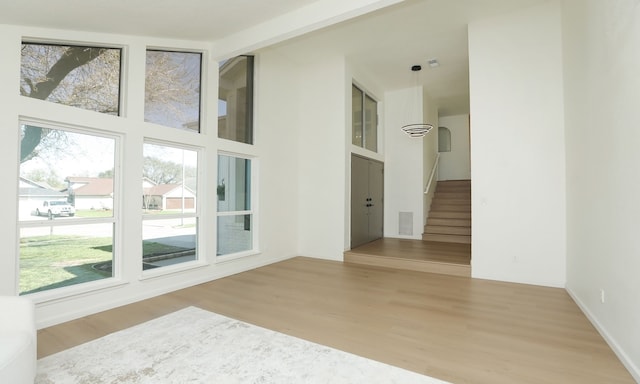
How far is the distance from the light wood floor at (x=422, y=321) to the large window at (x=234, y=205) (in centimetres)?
67

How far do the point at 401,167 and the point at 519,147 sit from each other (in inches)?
136

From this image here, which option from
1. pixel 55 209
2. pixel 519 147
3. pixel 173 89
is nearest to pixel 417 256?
pixel 519 147

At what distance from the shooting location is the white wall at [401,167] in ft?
25.1

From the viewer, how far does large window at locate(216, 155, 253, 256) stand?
16.5 ft

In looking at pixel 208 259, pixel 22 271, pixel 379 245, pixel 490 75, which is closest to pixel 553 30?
pixel 490 75

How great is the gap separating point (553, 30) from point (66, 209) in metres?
6.63

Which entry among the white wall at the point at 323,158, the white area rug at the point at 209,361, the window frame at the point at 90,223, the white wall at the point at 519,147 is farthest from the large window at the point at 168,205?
the white wall at the point at 519,147

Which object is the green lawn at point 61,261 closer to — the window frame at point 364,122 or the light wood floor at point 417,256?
the light wood floor at point 417,256

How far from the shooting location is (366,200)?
699cm

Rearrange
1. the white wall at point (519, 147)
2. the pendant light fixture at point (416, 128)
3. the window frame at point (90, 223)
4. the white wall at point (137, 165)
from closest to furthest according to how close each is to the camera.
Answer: the white wall at point (137, 165), the window frame at point (90, 223), the white wall at point (519, 147), the pendant light fixture at point (416, 128)

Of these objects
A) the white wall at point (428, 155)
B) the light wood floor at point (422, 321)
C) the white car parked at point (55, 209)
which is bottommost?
the light wood floor at point (422, 321)

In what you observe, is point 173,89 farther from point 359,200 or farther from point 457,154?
point 457,154

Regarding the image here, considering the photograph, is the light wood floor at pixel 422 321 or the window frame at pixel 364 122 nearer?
the light wood floor at pixel 422 321

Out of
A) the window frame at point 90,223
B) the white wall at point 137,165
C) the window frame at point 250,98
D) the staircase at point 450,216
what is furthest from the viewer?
the staircase at point 450,216
